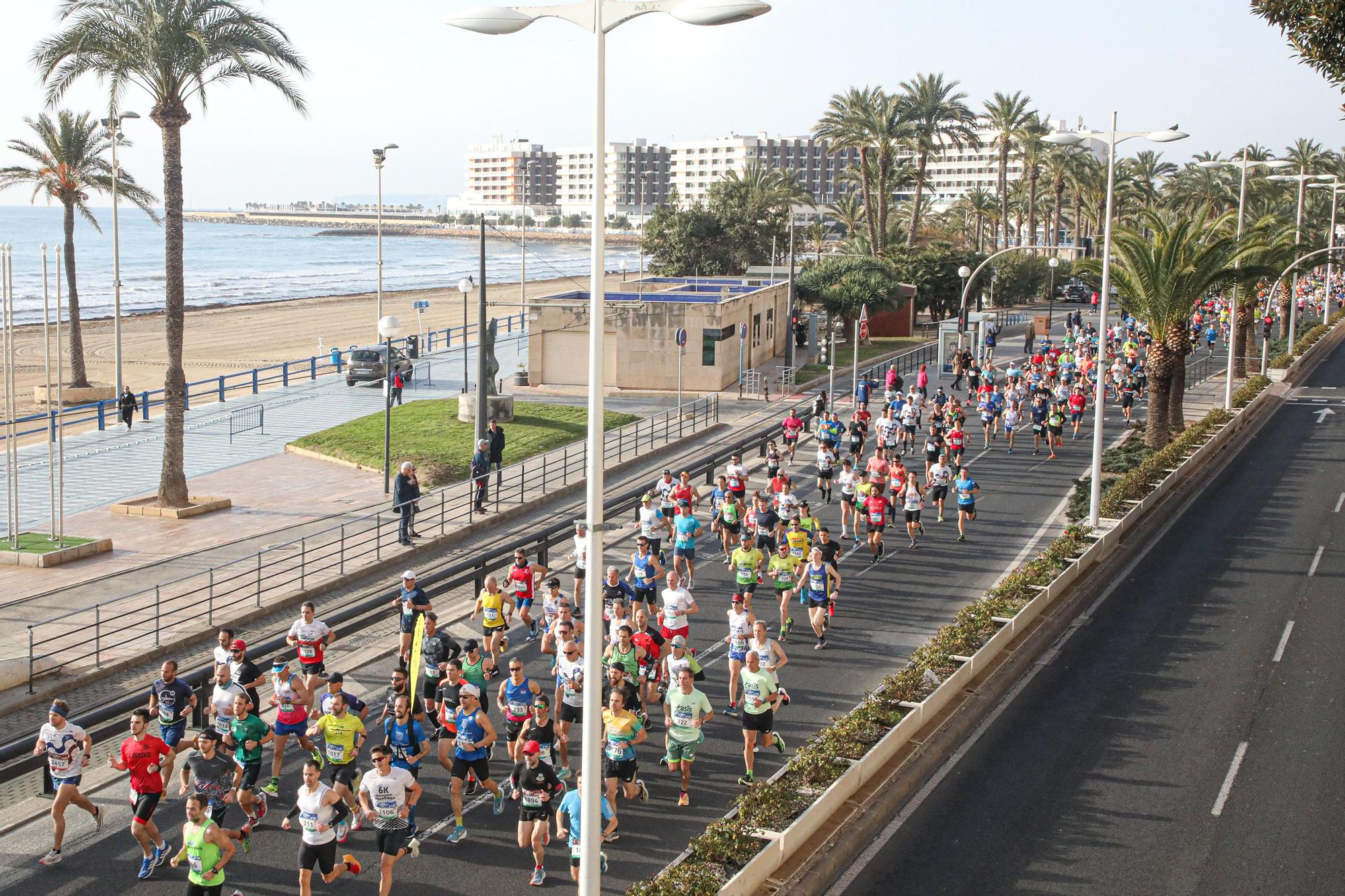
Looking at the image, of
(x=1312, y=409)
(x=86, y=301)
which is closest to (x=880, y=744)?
(x=1312, y=409)

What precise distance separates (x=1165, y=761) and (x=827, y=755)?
3881 millimetres

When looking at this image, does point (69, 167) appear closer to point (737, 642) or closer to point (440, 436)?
point (440, 436)

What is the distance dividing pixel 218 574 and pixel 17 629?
3315 millimetres

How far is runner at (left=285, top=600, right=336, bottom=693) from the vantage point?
13836 millimetres

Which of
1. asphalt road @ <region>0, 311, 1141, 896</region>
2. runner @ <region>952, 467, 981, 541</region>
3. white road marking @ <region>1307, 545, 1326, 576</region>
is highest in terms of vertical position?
runner @ <region>952, 467, 981, 541</region>

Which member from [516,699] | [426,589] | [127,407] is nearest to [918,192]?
[127,407]

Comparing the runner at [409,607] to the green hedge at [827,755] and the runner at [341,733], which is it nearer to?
the runner at [341,733]

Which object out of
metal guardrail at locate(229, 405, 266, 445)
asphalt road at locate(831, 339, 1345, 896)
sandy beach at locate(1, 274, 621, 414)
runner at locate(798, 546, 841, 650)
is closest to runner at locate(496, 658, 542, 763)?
asphalt road at locate(831, 339, 1345, 896)

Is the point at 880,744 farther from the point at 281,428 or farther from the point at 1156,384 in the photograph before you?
the point at 281,428

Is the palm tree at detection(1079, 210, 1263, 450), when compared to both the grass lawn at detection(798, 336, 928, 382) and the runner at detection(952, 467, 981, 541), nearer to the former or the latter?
the runner at detection(952, 467, 981, 541)

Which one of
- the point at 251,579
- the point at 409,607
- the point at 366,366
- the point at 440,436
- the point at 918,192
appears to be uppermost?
the point at 918,192

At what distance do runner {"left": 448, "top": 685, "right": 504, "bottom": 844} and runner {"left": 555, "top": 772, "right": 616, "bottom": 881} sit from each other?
2.82 ft

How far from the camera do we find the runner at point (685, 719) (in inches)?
472

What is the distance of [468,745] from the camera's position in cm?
1126
